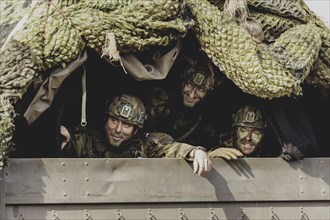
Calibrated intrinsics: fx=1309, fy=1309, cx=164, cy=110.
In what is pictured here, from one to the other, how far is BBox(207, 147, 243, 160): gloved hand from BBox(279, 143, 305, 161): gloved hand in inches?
11.7

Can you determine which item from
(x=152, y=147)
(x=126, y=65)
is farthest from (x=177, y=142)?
(x=126, y=65)

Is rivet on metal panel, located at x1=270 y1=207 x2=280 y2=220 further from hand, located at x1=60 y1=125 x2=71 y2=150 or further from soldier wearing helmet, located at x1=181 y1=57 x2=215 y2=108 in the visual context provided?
hand, located at x1=60 y1=125 x2=71 y2=150

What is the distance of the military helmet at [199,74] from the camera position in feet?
24.7

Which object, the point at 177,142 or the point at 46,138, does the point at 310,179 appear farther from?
the point at 46,138

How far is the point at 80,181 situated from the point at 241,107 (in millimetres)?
1290

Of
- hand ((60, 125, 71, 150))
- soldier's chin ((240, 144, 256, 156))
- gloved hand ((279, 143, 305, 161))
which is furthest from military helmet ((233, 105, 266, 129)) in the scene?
hand ((60, 125, 71, 150))

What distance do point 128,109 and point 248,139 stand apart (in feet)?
2.61

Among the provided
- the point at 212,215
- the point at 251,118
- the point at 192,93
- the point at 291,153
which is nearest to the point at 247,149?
the point at 251,118

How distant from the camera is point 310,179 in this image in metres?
7.54

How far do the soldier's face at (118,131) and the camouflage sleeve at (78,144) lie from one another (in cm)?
13

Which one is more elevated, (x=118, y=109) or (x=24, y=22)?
(x=24, y=22)

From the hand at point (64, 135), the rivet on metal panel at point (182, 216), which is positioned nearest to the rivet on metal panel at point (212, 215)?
the rivet on metal panel at point (182, 216)

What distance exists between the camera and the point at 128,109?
24.2 ft

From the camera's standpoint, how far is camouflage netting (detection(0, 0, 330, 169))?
22.1 ft
